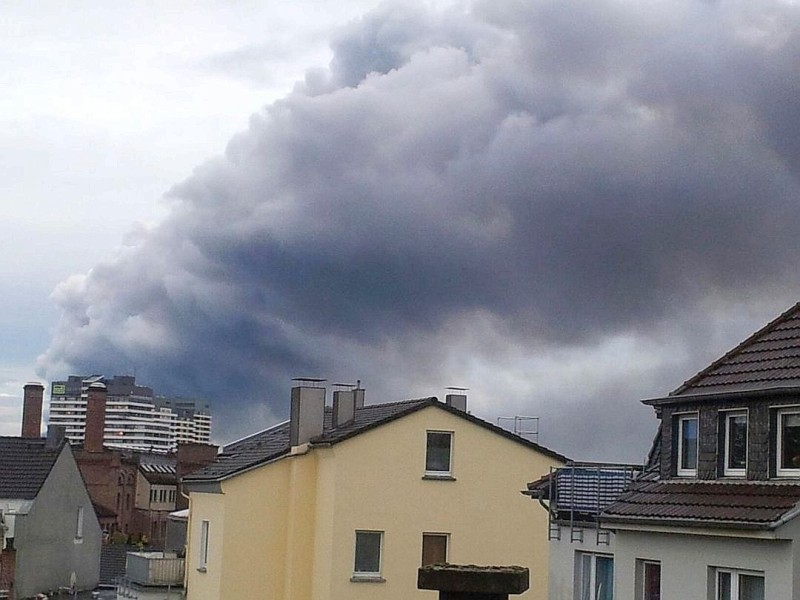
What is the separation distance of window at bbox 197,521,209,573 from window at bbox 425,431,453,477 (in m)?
6.92

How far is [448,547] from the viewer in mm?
34781

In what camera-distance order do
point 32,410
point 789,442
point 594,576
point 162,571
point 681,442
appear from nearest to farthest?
point 789,442
point 681,442
point 594,576
point 162,571
point 32,410

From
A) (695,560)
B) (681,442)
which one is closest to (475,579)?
(695,560)

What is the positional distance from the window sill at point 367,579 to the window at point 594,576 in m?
10.7

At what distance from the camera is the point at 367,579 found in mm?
33719

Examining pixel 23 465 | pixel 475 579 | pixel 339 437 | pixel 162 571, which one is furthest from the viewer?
pixel 23 465

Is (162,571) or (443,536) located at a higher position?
(443,536)

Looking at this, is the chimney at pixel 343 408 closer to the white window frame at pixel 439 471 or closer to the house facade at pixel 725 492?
the white window frame at pixel 439 471

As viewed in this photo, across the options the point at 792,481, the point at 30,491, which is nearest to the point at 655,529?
the point at 792,481

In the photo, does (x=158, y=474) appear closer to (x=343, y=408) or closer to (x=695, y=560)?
(x=343, y=408)

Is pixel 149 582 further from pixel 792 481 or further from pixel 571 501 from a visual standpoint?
pixel 792 481

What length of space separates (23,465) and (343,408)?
63.4ft

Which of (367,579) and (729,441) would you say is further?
(367,579)

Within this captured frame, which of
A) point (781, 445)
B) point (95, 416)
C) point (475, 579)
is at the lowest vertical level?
point (475, 579)
